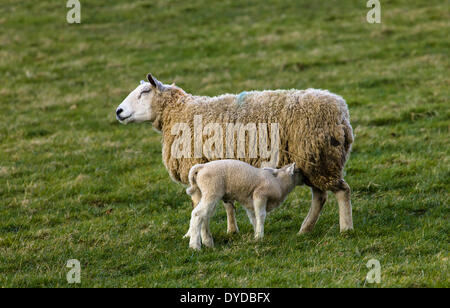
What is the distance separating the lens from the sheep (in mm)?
7270

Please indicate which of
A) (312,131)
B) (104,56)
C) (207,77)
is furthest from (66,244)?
(104,56)

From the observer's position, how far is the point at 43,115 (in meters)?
14.4

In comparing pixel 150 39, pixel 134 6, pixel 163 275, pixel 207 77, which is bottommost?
pixel 163 275

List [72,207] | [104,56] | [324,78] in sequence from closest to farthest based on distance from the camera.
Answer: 1. [72,207]
2. [324,78]
3. [104,56]

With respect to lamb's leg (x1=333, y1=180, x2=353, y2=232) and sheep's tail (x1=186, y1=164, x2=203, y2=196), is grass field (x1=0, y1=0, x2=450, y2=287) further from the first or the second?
sheep's tail (x1=186, y1=164, x2=203, y2=196)

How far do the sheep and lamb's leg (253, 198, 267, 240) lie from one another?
696 millimetres

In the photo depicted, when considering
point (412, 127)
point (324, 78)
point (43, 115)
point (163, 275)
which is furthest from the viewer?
point (324, 78)

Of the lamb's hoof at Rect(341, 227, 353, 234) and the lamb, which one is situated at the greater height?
the lamb

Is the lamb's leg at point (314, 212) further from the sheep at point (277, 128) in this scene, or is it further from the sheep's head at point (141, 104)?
the sheep's head at point (141, 104)

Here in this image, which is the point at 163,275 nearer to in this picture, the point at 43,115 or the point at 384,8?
the point at 43,115

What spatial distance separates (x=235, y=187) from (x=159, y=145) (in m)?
5.51

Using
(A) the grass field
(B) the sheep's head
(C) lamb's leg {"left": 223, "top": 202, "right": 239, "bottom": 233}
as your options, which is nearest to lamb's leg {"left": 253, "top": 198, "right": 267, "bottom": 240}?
(A) the grass field

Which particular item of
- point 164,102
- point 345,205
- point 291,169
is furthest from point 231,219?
point 164,102

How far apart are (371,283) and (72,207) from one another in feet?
16.4
